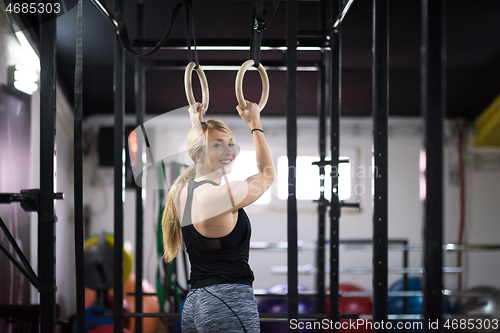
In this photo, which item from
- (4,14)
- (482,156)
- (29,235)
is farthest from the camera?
(482,156)

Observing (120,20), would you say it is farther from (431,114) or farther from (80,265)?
(431,114)

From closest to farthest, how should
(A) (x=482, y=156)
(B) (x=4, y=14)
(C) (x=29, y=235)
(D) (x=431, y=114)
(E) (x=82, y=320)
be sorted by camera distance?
(D) (x=431, y=114), (E) (x=82, y=320), (B) (x=4, y=14), (C) (x=29, y=235), (A) (x=482, y=156)

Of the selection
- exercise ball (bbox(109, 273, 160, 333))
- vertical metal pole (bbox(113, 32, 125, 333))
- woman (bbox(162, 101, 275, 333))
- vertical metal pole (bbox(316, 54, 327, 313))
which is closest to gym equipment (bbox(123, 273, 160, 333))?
exercise ball (bbox(109, 273, 160, 333))

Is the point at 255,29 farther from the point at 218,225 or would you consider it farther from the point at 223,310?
the point at 223,310

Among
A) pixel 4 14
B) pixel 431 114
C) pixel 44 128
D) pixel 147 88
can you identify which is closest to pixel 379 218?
pixel 431 114

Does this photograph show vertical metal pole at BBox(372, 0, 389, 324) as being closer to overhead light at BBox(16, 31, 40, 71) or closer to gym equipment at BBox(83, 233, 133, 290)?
overhead light at BBox(16, 31, 40, 71)

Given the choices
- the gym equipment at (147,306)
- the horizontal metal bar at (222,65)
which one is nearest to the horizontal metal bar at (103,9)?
the horizontal metal bar at (222,65)

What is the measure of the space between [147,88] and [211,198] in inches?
128

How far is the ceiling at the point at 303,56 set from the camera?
270cm

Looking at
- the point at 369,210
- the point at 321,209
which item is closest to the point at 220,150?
the point at 321,209

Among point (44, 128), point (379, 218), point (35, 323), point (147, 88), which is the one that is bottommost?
point (35, 323)

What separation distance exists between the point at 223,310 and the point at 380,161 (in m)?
0.67

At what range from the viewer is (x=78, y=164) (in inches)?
54.2

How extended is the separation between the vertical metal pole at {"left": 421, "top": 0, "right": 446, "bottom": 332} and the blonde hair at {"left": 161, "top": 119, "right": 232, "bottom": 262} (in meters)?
0.58
